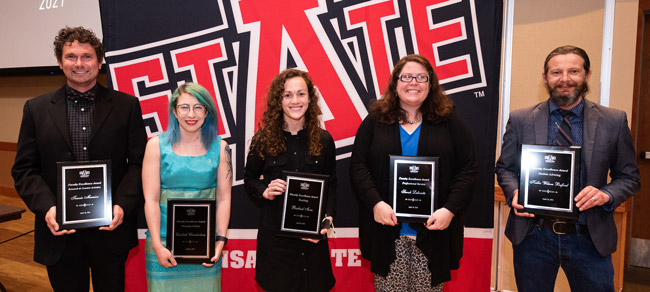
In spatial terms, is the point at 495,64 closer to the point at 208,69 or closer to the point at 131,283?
the point at 208,69

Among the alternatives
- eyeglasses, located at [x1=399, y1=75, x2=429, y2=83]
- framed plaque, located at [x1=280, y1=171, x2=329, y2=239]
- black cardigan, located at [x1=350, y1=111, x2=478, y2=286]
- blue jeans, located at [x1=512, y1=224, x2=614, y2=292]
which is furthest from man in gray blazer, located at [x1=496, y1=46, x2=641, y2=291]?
framed plaque, located at [x1=280, y1=171, x2=329, y2=239]

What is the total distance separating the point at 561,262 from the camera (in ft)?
6.34

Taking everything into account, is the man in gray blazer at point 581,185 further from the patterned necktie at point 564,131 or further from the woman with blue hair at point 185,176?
the woman with blue hair at point 185,176

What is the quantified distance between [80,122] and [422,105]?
5.80 ft

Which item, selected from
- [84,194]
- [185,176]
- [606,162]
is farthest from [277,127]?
[606,162]

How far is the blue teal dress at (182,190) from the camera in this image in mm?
1945

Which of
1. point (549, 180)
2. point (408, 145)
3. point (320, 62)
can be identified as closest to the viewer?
point (549, 180)

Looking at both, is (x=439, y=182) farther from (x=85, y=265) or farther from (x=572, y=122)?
(x=85, y=265)

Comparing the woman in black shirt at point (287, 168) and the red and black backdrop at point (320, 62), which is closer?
the woman in black shirt at point (287, 168)

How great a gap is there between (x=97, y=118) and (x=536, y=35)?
3255 millimetres

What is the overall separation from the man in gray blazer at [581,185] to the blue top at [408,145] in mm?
541

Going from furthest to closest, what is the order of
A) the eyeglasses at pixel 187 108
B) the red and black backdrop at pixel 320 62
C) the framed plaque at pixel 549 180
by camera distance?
the red and black backdrop at pixel 320 62
the eyeglasses at pixel 187 108
the framed plaque at pixel 549 180

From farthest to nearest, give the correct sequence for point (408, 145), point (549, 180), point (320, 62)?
point (320, 62), point (408, 145), point (549, 180)

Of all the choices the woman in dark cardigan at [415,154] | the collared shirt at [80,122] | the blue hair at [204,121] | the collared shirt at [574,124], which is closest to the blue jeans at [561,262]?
the collared shirt at [574,124]
